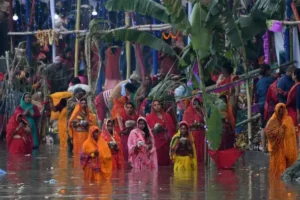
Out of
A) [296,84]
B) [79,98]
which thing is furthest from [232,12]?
[79,98]

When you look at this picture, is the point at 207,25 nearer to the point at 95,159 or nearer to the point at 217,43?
the point at 217,43

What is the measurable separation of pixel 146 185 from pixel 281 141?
2690 millimetres

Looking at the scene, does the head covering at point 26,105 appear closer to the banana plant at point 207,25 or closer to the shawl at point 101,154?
the banana plant at point 207,25

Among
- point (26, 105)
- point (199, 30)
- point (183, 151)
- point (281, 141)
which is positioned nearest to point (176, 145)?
point (183, 151)

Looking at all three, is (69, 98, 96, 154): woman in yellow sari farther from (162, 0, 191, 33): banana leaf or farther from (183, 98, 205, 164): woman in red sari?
(162, 0, 191, 33): banana leaf

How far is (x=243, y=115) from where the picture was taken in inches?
966

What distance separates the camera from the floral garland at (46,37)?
30719 mm

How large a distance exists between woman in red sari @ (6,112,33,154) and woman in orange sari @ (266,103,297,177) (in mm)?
8194

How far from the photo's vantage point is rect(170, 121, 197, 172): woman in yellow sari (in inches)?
843

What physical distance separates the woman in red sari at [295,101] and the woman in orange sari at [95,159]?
11.8 feet

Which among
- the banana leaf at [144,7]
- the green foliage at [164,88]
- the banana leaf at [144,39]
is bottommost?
the green foliage at [164,88]

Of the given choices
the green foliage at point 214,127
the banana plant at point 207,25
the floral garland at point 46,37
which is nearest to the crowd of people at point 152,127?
the green foliage at point 214,127

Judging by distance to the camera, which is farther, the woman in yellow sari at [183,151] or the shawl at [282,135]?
the woman in yellow sari at [183,151]

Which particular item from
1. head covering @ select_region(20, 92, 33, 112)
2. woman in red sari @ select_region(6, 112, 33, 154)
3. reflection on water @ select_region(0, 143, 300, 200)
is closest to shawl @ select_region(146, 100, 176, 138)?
reflection on water @ select_region(0, 143, 300, 200)
